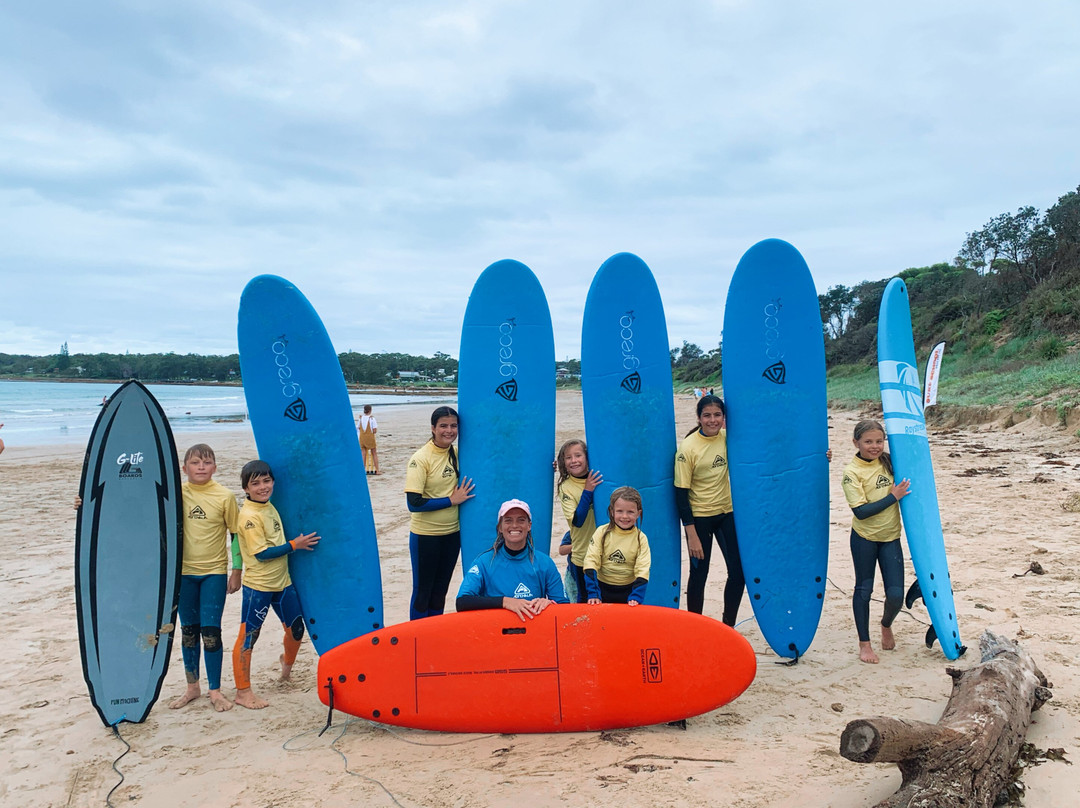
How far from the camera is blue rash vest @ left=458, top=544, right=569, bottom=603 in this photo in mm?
2887

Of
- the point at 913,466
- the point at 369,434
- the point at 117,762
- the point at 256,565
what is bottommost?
the point at 117,762

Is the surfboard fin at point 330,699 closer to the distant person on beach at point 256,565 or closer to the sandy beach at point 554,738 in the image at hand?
the sandy beach at point 554,738

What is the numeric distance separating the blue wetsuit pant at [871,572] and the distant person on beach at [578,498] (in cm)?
133

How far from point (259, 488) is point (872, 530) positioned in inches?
119

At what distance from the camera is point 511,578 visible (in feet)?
9.47

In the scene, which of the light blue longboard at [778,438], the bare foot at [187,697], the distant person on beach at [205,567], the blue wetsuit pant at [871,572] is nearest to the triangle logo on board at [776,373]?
the light blue longboard at [778,438]

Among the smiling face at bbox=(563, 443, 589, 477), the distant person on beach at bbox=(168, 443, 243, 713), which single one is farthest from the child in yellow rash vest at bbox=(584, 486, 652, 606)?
the distant person on beach at bbox=(168, 443, 243, 713)

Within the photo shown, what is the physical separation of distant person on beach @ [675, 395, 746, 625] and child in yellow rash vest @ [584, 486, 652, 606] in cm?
57

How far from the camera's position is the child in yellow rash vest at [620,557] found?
2.95m

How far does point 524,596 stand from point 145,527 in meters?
1.86

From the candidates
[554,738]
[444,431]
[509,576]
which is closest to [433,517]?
[444,431]

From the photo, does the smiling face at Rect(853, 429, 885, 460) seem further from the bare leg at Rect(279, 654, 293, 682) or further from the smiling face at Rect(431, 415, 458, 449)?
the bare leg at Rect(279, 654, 293, 682)

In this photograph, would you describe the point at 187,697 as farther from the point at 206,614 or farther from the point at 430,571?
the point at 430,571

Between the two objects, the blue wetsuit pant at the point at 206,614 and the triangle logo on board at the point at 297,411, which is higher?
the triangle logo on board at the point at 297,411
